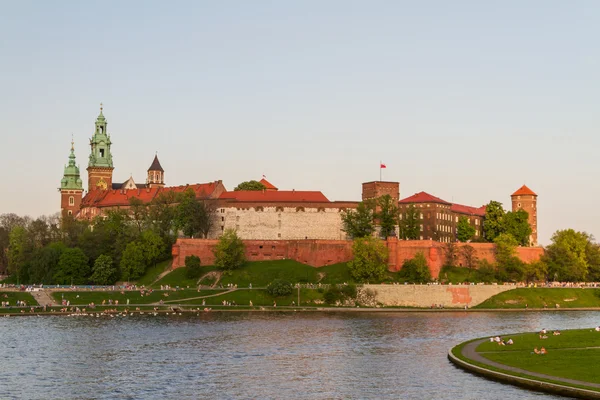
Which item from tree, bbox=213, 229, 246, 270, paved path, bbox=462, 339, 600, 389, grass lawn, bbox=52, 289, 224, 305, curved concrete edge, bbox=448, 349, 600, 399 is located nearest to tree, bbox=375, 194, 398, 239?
tree, bbox=213, 229, 246, 270

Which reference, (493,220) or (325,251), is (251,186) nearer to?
(325,251)

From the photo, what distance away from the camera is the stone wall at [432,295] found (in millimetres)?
93431

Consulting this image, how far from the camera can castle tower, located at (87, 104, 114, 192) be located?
148m

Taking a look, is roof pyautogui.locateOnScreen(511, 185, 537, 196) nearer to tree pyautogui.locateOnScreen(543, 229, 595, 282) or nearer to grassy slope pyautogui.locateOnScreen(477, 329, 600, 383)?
tree pyautogui.locateOnScreen(543, 229, 595, 282)

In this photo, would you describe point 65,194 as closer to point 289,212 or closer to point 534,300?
point 289,212

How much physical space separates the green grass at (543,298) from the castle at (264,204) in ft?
92.7

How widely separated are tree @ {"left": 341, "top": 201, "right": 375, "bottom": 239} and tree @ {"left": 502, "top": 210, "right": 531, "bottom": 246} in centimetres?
2168

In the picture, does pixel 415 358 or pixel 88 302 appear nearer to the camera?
pixel 415 358

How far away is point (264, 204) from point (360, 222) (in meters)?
14.7

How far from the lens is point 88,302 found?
87750 millimetres

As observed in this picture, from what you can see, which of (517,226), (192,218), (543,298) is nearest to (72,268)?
(192,218)

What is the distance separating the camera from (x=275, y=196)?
119188mm

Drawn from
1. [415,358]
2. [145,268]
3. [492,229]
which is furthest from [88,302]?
[492,229]

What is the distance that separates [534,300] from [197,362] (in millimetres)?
56989
